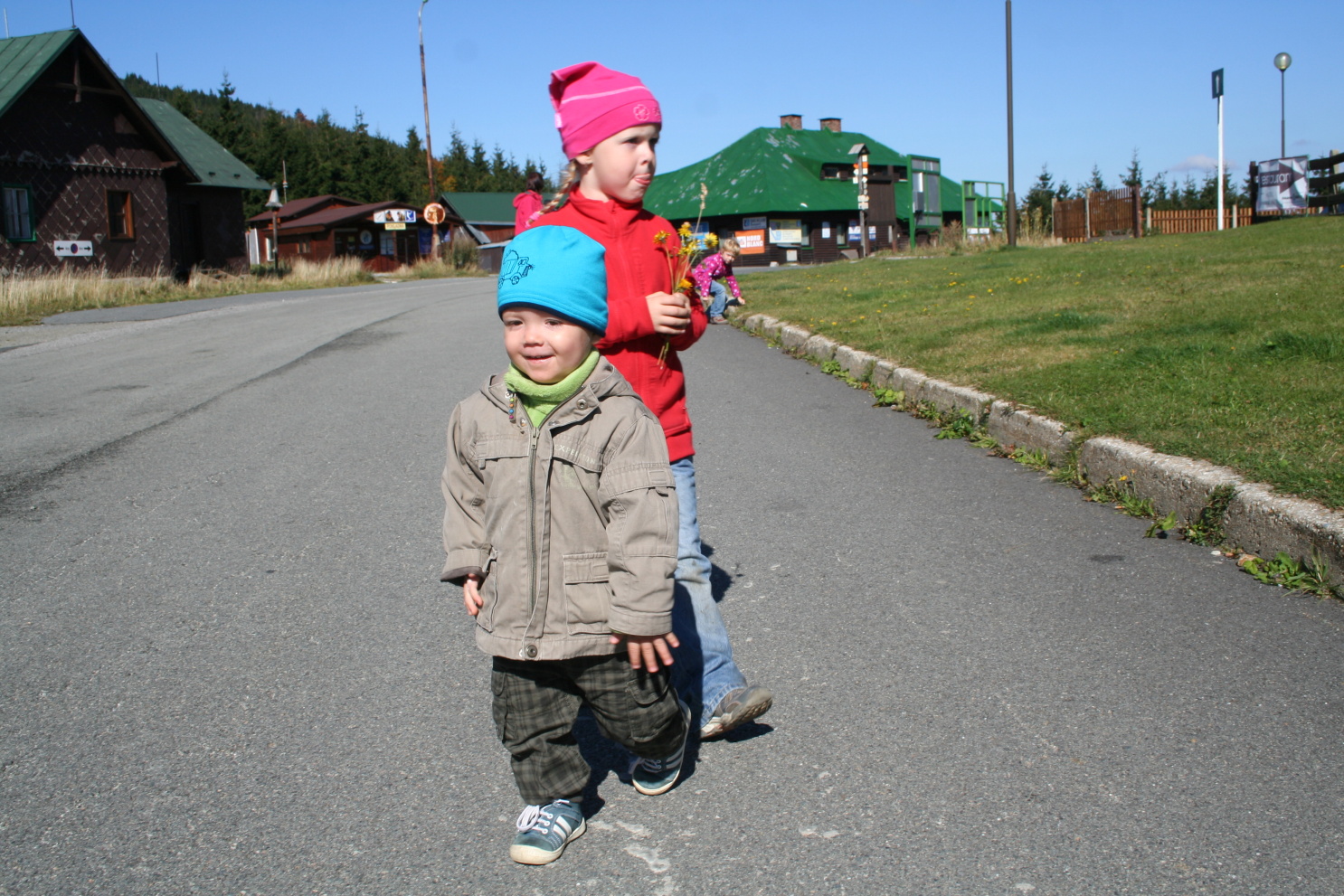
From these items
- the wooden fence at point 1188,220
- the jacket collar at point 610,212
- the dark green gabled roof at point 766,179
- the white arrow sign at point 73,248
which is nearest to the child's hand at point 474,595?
the jacket collar at point 610,212

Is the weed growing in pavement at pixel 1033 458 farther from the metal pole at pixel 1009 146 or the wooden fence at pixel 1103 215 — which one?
the wooden fence at pixel 1103 215

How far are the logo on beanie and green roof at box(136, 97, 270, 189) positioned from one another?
3327 centimetres

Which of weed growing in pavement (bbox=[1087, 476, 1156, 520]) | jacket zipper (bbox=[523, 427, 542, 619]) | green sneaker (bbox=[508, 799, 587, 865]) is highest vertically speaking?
jacket zipper (bbox=[523, 427, 542, 619])

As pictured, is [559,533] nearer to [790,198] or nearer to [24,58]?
[24,58]

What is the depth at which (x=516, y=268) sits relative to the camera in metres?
2.35

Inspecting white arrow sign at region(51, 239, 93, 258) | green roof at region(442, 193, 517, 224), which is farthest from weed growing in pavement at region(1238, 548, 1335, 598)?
green roof at region(442, 193, 517, 224)

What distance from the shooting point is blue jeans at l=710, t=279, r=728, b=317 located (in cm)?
289

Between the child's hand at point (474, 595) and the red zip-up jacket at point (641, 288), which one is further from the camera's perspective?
the red zip-up jacket at point (641, 288)

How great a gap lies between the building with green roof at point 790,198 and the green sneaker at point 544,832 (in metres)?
40.9

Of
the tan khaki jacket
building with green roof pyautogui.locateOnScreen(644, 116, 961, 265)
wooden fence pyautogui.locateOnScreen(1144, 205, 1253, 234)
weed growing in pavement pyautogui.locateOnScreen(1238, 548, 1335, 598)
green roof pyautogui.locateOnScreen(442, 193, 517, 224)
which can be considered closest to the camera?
the tan khaki jacket

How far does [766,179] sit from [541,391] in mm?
46399

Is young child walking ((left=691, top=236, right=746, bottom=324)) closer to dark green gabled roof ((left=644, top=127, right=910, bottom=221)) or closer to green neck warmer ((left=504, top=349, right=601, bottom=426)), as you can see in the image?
green neck warmer ((left=504, top=349, right=601, bottom=426))

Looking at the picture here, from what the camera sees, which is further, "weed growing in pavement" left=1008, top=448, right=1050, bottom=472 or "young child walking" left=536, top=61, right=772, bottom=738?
"weed growing in pavement" left=1008, top=448, right=1050, bottom=472

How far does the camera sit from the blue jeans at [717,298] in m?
2.89
